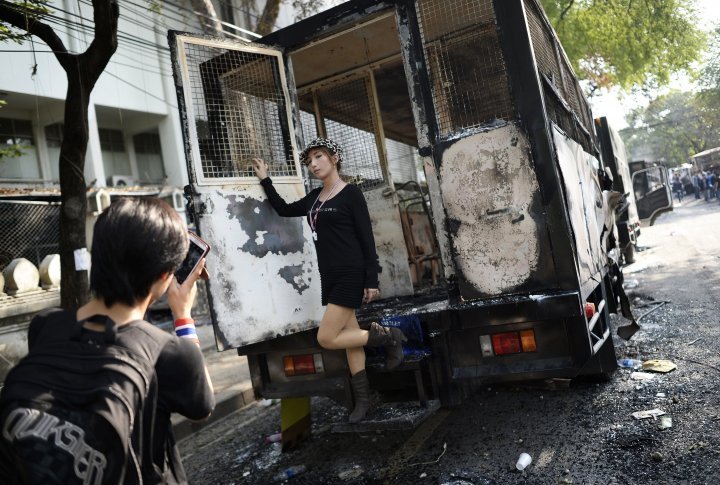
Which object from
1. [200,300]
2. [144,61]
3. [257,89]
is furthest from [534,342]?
[144,61]

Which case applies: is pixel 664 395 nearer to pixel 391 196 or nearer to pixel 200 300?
pixel 391 196

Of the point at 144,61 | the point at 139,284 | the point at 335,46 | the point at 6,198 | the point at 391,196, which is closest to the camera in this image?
the point at 139,284

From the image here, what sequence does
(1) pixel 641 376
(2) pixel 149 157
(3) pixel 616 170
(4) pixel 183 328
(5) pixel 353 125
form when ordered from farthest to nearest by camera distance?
1. (2) pixel 149 157
2. (3) pixel 616 170
3. (5) pixel 353 125
4. (1) pixel 641 376
5. (4) pixel 183 328

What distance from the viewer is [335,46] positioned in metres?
4.87

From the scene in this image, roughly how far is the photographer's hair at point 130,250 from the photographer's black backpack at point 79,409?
0.09 meters

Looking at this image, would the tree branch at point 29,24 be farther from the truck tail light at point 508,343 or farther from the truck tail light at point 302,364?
the truck tail light at point 508,343

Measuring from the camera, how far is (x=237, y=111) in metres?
3.98

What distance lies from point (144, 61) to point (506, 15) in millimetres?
14606

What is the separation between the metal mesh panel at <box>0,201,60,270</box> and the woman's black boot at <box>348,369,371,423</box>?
9.45 m

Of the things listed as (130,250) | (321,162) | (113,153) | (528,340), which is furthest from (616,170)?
(113,153)

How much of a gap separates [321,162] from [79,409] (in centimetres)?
258

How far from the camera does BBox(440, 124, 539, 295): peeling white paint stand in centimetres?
307

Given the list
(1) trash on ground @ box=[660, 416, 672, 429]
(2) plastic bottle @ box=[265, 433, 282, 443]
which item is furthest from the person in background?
(2) plastic bottle @ box=[265, 433, 282, 443]

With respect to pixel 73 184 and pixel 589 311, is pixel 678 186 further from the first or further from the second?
pixel 73 184
